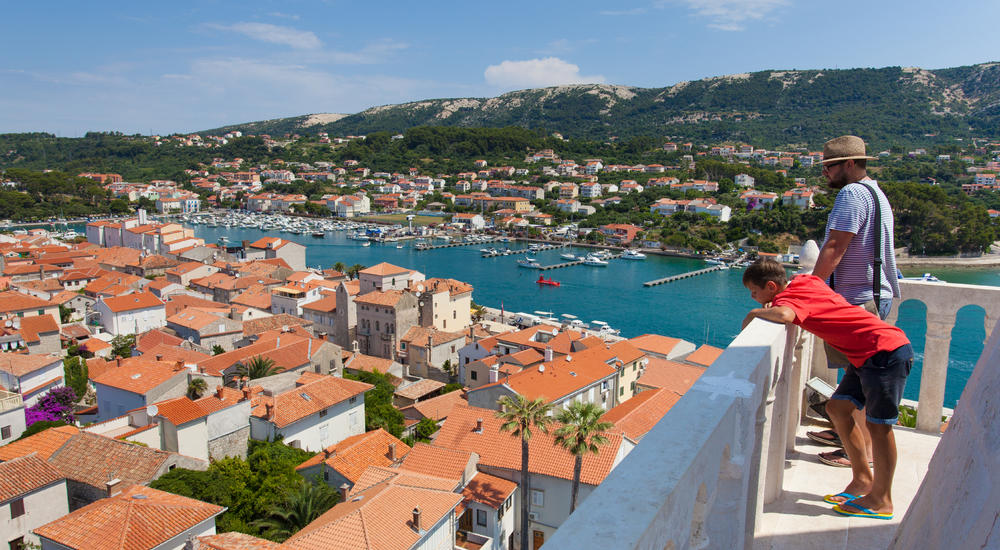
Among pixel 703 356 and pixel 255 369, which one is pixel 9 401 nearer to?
pixel 255 369

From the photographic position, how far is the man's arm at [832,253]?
2305mm

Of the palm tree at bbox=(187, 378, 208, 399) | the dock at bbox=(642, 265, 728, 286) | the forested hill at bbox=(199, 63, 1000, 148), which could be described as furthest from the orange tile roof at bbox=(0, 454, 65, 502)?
the forested hill at bbox=(199, 63, 1000, 148)

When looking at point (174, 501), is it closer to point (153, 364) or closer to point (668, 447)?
point (153, 364)

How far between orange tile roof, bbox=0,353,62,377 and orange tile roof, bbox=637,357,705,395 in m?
16.5

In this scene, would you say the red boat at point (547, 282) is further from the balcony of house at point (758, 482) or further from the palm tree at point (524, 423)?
the balcony of house at point (758, 482)

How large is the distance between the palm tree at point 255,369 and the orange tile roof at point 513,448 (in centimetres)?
715

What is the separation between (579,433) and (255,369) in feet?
36.7

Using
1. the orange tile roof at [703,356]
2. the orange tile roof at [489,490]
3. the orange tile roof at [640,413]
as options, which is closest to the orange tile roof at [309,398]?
the orange tile roof at [489,490]

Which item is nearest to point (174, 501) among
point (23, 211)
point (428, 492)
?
point (428, 492)

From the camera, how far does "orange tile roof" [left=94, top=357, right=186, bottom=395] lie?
14.8 m

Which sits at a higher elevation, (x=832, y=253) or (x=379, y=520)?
(x=832, y=253)

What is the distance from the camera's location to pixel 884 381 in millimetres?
2141

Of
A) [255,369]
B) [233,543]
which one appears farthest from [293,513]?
[255,369]

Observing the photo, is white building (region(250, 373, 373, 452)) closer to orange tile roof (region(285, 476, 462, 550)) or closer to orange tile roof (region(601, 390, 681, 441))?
orange tile roof (region(285, 476, 462, 550))
